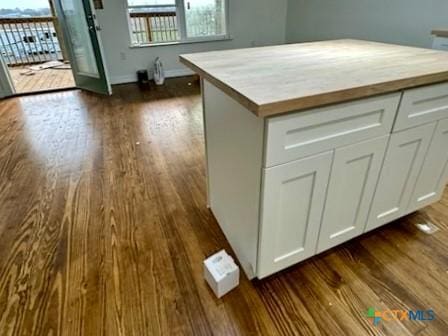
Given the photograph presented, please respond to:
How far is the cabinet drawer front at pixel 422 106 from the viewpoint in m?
1.14

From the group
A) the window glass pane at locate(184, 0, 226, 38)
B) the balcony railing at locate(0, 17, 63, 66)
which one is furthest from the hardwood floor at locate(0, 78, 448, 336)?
A: the balcony railing at locate(0, 17, 63, 66)

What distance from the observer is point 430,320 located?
3.83 feet

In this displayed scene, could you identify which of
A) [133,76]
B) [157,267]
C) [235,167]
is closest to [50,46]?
[133,76]

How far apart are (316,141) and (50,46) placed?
7681 millimetres

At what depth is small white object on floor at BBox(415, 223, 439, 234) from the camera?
5.28ft

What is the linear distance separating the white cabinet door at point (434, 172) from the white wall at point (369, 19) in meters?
2.37

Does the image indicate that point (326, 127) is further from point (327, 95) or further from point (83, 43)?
point (83, 43)

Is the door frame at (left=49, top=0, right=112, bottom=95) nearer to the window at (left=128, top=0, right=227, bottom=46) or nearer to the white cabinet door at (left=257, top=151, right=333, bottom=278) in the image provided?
the window at (left=128, top=0, right=227, bottom=46)

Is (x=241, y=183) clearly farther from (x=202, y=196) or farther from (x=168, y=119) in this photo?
(x=168, y=119)

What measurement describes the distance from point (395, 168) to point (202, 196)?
1.16 metres

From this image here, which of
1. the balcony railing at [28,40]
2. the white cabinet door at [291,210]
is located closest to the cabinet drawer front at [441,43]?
the white cabinet door at [291,210]

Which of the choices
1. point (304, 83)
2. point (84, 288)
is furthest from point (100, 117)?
point (304, 83)

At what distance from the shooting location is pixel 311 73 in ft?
3.61

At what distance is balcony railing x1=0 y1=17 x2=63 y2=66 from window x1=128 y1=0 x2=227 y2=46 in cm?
235
